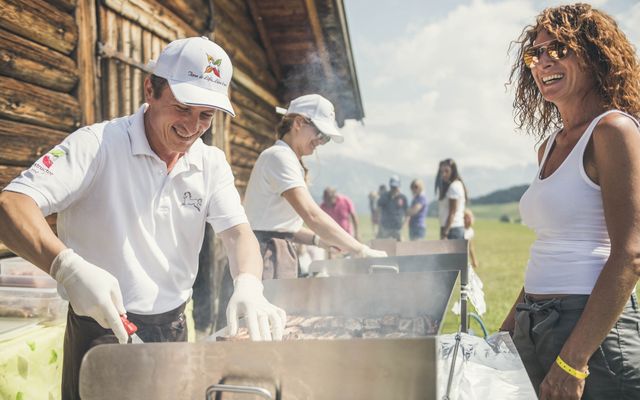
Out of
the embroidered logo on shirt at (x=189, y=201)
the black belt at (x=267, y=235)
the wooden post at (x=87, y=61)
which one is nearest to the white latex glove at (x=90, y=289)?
the embroidered logo on shirt at (x=189, y=201)

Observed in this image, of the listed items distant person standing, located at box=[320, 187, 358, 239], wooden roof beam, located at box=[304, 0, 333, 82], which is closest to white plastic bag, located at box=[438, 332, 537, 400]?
wooden roof beam, located at box=[304, 0, 333, 82]

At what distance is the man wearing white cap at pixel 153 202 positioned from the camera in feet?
5.68

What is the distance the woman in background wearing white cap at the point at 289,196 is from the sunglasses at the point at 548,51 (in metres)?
1.60

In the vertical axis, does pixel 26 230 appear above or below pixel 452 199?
below

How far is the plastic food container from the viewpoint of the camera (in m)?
2.47

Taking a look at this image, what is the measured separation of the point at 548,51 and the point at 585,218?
62 cm

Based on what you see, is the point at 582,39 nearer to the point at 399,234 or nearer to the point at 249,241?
the point at 249,241

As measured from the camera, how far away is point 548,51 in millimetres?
1859

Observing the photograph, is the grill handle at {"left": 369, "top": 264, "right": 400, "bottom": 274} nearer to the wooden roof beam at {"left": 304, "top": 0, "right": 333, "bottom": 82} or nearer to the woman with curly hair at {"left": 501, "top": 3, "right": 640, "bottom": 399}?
the woman with curly hair at {"left": 501, "top": 3, "right": 640, "bottom": 399}

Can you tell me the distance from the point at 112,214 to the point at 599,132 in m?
1.68

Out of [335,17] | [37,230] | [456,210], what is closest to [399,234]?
[456,210]

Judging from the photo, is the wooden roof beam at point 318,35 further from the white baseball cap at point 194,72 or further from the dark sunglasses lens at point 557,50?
the dark sunglasses lens at point 557,50

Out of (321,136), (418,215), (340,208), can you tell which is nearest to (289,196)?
(321,136)

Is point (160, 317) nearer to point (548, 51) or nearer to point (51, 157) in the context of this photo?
point (51, 157)
